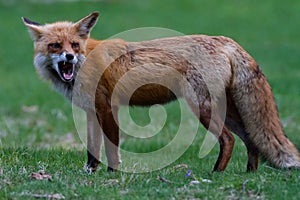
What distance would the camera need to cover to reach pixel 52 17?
29.7m

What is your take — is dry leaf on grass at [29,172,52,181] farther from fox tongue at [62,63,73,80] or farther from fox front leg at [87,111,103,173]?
fox tongue at [62,63,73,80]

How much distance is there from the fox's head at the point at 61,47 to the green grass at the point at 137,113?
1175 mm

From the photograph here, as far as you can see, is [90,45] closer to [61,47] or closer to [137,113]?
[61,47]

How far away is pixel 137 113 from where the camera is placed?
1527 centimetres

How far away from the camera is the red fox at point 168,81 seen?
7.91 metres

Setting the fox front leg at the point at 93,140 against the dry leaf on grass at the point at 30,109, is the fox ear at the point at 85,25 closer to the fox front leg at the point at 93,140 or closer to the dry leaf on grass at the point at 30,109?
the fox front leg at the point at 93,140

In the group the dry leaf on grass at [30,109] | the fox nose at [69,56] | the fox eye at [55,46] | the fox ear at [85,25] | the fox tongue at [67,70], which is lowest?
the dry leaf on grass at [30,109]

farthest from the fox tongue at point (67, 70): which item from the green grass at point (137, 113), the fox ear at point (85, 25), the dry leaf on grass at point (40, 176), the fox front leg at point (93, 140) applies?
the dry leaf on grass at point (40, 176)

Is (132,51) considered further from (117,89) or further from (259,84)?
(259,84)

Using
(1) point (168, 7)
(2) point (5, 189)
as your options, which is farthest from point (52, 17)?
(2) point (5, 189)

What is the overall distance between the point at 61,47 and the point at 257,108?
2.64 meters

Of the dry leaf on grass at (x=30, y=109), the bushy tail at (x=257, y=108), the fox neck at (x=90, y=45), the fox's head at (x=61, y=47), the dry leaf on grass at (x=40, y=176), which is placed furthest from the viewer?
the dry leaf on grass at (x=30, y=109)

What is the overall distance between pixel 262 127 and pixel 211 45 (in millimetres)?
1235

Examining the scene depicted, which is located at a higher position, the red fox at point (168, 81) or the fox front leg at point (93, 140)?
the red fox at point (168, 81)
